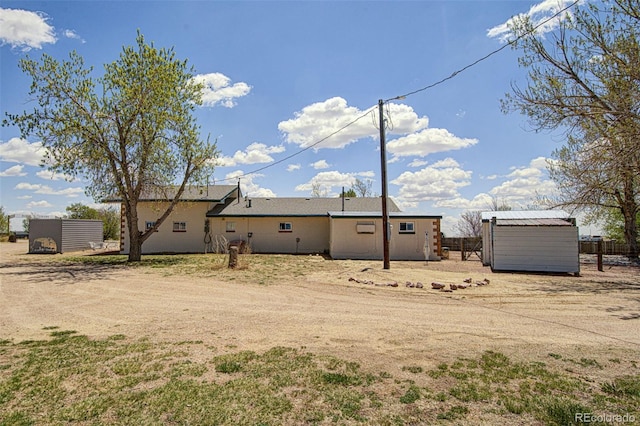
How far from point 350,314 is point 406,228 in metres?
14.7

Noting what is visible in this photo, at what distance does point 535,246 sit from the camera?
52.9 ft

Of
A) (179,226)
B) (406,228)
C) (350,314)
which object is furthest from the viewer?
(179,226)

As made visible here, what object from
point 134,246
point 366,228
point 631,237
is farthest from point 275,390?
point 631,237

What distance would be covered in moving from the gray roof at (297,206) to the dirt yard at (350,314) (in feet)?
38.8

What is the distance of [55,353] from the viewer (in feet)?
17.0

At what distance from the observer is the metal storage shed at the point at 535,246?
15.7 metres

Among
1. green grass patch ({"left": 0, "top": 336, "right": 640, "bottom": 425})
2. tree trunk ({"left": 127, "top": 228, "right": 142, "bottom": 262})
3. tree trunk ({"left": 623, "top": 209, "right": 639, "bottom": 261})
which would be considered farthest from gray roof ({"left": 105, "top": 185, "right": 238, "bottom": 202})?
tree trunk ({"left": 623, "top": 209, "right": 639, "bottom": 261})

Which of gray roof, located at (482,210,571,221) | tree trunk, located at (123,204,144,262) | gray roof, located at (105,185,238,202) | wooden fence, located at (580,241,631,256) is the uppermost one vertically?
gray roof, located at (105,185,238,202)

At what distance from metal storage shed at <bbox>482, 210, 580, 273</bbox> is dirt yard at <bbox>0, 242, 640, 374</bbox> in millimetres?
3023

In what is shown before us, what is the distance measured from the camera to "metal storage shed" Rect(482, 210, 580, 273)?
1570 cm

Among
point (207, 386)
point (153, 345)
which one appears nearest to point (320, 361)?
point (207, 386)

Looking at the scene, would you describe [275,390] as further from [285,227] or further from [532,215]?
[285,227]

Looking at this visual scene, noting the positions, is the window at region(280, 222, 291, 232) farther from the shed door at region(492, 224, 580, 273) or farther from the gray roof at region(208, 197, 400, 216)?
the shed door at region(492, 224, 580, 273)

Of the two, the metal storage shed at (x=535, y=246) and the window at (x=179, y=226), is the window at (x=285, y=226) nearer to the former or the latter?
the window at (x=179, y=226)
